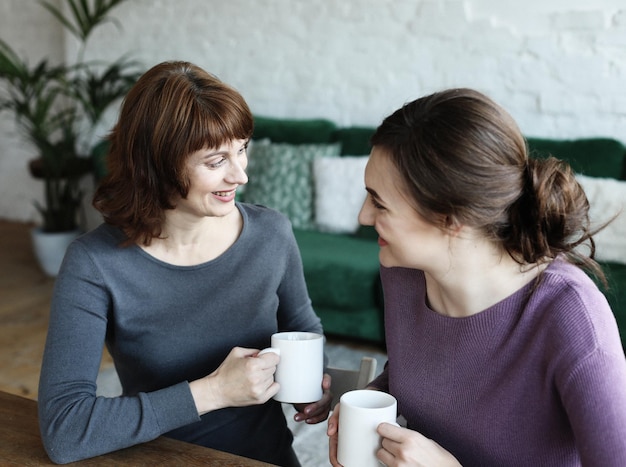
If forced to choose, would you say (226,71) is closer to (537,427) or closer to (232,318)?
(232,318)

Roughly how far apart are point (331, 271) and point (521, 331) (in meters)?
2.09

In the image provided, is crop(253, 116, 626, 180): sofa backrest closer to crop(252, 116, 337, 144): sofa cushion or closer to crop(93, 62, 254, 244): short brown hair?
crop(252, 116, 337, 144): sofa cushion

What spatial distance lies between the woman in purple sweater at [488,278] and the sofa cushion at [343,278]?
1.93 m

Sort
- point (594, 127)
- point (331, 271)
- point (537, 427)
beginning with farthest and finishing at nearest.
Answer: point (594, 127)
point (331, 271)
point (537, 427)

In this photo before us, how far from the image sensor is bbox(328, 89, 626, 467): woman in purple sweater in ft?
3.09

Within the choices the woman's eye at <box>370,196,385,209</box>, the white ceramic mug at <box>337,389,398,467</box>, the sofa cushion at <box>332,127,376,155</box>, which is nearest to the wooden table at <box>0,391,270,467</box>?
the white ceramic mug at <box>337,389,398,467</box>

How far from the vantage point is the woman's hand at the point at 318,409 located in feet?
4.06

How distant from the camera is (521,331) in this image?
99 cm

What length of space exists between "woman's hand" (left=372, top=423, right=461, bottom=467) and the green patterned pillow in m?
2.70

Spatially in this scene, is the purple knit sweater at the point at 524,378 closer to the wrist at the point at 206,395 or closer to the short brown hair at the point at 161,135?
the wrist at the point at 206,395

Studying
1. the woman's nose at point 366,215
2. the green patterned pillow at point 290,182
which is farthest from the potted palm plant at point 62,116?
the woman's nose at point 366,215

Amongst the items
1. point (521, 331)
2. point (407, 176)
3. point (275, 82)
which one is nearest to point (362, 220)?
point (407, 176)

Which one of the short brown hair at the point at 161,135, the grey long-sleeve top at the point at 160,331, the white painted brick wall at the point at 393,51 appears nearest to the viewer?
the grey long-sleeve top at the point at 160,331

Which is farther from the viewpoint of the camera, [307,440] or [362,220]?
[307,440]
